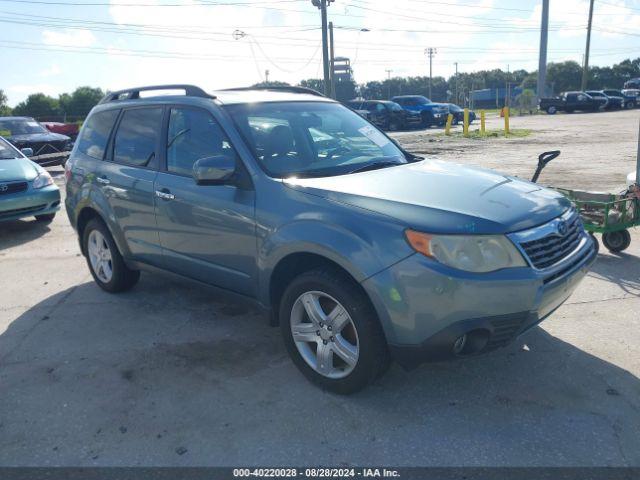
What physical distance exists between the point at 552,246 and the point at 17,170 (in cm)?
782

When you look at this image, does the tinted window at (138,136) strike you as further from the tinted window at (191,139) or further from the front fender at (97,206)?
the front fender at (97,206)

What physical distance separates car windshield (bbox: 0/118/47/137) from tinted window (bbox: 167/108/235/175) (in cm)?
Result: 1462

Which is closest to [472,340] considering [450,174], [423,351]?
[423,351]

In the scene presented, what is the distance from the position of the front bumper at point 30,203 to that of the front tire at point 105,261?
3.12m

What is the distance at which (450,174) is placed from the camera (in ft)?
12.5

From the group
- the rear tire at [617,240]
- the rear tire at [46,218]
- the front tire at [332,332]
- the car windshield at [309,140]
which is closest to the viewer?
the front tire at [332,332]

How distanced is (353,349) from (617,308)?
8.30 feet

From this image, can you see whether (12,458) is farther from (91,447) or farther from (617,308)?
(617,308)

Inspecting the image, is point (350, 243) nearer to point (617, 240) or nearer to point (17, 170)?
point (617, 240)

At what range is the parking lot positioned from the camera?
2.94 metres

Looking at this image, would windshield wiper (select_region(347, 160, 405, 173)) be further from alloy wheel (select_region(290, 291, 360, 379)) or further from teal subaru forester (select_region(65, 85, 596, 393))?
alloy wheel (select_region(290, 291, 360, 379))

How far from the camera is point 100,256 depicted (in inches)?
214

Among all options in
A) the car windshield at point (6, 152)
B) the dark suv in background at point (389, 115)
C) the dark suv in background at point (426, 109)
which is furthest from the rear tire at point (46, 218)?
the dark suv in background at point (426, 109)

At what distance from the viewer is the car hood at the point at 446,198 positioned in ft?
9.73
